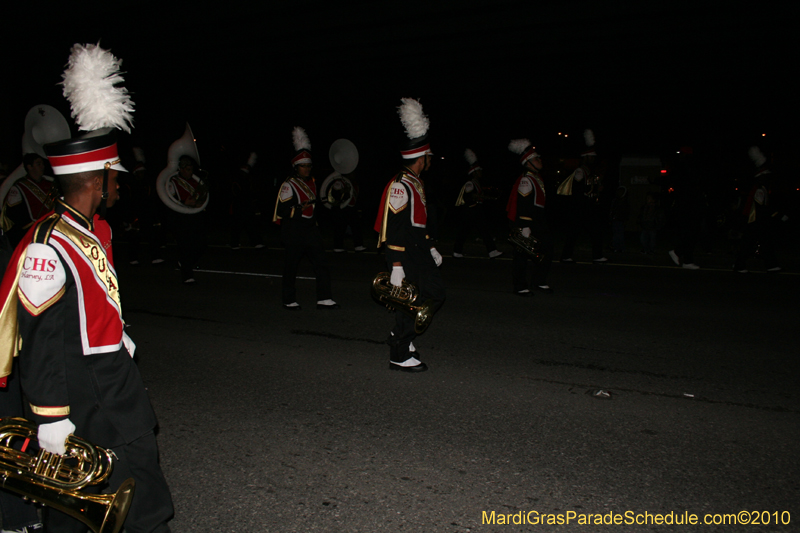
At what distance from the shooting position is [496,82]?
1772 centimetres

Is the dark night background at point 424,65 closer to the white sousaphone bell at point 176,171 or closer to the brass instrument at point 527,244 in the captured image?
the white sousaphone bell at point 176,171

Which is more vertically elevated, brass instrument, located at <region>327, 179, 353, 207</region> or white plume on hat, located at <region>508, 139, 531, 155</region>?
white plume on hat, located at <region>508, 139, 531, 155</region>

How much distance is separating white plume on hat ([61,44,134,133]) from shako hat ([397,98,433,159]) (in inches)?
120

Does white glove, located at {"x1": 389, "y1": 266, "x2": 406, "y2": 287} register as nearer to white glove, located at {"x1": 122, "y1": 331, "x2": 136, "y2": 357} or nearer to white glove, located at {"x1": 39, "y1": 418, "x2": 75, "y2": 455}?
white glove, located at {"x1": 122, "y1": 331, "x2": 136, "y2": 357}

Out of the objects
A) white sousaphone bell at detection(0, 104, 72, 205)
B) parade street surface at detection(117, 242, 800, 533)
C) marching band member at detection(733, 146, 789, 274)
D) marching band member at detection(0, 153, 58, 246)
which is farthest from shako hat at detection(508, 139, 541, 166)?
marching band member at detection(0, 153, 58, 246)

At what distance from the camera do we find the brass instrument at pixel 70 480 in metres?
Result: 2.12

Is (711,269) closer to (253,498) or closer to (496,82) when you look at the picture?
(496,82)

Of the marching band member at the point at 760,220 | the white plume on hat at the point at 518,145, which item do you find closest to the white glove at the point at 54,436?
the white plume on hat at the point at 518,145

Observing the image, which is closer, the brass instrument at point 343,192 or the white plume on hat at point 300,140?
the white plume on hat at point 300,140

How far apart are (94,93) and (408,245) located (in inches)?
122

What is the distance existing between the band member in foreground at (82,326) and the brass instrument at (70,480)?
73 millimetres

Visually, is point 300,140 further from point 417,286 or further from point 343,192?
point 343,192

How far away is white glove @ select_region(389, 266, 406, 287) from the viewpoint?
5148 mm

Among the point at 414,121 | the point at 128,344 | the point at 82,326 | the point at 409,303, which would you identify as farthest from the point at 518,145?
the point at 82,326
